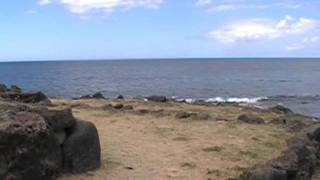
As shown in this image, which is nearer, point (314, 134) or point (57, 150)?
point (57, 150)

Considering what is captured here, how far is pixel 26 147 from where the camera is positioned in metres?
9.07

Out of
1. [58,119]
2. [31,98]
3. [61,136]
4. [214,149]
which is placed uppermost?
[58,119]

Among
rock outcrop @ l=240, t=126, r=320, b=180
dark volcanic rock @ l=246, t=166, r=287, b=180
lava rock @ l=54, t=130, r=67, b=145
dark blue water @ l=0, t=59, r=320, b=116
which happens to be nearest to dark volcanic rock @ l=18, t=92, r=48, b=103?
lava rock @ l=54, t=130, r=67, b=145

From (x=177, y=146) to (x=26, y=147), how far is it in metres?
5.47

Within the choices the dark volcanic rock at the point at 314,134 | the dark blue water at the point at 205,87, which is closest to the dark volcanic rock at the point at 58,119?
the dark volcanic rock at the point at 314,134

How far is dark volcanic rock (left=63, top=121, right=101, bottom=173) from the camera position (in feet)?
34.3

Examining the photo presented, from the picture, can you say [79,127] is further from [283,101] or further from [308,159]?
[283,101]

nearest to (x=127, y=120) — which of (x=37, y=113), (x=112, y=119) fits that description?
(x=112, y=119)

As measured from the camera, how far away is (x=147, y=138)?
1457cm

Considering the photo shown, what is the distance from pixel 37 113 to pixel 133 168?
95.7 inches

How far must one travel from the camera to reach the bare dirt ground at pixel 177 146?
11.2 m

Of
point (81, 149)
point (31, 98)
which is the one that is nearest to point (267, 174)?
point (81, 149)

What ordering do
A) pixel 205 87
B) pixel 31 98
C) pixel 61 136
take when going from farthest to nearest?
1. pixel 205 87
2. pixel 31 98
3. pixel 61 136

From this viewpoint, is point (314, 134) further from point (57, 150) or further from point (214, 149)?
point (57, 150)
